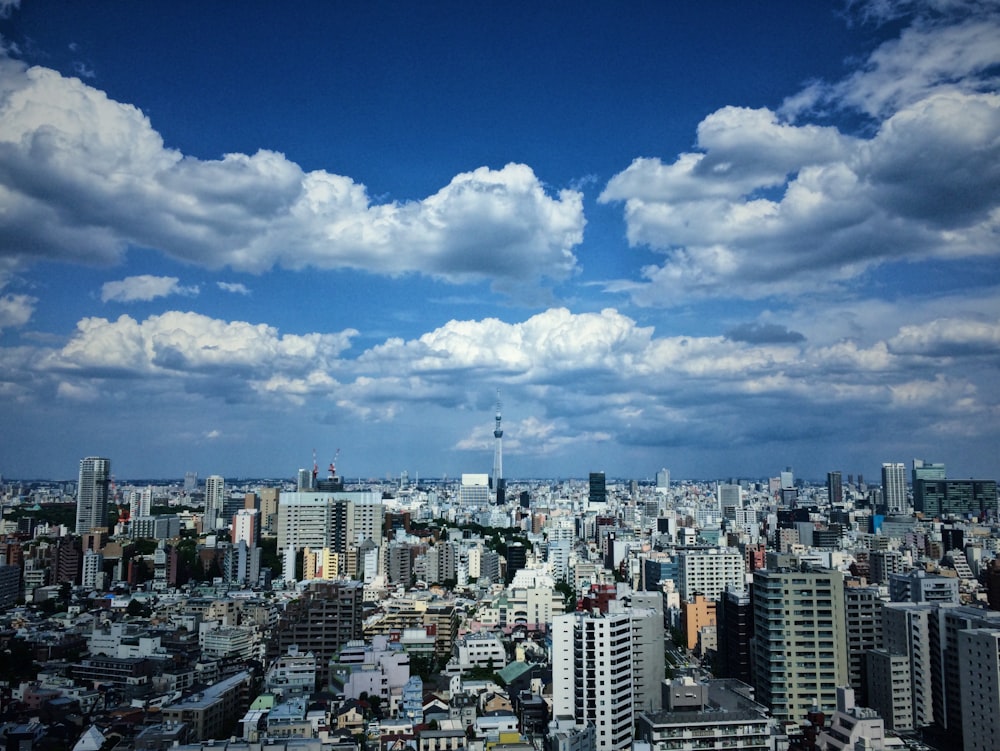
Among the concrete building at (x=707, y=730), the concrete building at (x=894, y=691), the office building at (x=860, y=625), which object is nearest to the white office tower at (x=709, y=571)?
the office building at (x=860, y=625)

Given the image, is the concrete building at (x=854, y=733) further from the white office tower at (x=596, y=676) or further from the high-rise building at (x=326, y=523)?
the high-rise building at (x=326, y=523)

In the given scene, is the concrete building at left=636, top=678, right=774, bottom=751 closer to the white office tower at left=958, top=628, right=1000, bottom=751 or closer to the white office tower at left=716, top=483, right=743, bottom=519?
the white office tower at left=958, top=628, right=1000, bottom=751

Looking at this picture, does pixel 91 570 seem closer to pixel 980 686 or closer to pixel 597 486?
pixel 980 686

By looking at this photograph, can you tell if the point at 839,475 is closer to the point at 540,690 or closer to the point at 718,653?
the point at 718,653

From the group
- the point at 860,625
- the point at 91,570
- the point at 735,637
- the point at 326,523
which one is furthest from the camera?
the point at 326,523

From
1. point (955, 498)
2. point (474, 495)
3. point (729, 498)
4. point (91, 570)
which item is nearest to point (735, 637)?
point (91, 570)

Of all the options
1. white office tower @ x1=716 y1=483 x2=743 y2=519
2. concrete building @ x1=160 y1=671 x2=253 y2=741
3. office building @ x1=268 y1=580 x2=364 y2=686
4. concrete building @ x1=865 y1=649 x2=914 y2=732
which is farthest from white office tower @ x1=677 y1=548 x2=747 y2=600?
white office tower @ x1=716 y1=483 x2=743 y2=519

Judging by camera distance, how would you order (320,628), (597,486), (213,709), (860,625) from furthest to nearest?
(597,486) < (320,628) < (860,625) < (213,709)
